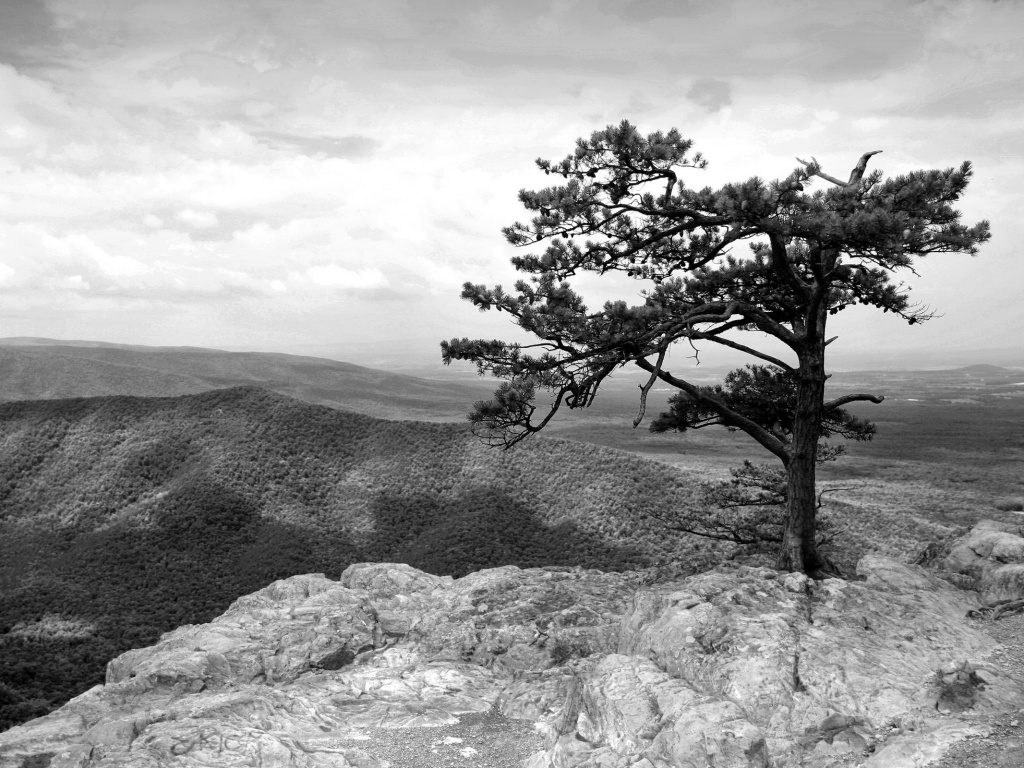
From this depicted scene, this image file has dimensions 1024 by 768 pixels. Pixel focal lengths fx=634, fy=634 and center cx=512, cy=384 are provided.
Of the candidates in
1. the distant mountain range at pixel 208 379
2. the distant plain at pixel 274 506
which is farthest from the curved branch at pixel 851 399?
the distant mountain range at pixel 208 379

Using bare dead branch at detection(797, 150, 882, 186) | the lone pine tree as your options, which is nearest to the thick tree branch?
the lone pine tree

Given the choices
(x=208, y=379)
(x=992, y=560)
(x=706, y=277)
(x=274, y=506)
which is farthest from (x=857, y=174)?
(x=208, y=379)

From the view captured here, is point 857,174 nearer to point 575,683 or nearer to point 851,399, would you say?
point 851,399

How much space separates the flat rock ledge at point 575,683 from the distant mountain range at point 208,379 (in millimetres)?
69579

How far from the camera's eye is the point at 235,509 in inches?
1389

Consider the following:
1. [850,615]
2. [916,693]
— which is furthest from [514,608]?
[916,693]

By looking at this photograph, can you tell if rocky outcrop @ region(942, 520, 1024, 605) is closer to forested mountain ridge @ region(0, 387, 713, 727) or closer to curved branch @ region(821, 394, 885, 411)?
curved branch @ region(821, 394, 885, 411)

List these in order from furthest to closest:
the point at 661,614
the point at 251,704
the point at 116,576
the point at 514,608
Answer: the point at 116,576 → the point at 514,608 → the point at 661,614 → the point at 251,704

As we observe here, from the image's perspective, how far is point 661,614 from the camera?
36.9 feet

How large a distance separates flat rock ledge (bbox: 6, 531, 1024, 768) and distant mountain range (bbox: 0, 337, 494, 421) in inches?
2739

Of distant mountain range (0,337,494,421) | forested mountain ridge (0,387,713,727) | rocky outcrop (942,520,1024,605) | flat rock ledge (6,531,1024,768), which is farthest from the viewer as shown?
distant mountain range (0,337,494,421)

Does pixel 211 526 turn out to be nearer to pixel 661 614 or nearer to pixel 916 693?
pixel 661 614

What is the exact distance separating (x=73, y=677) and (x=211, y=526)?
12810mm

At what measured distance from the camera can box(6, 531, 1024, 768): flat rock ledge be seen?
817 centimetres
